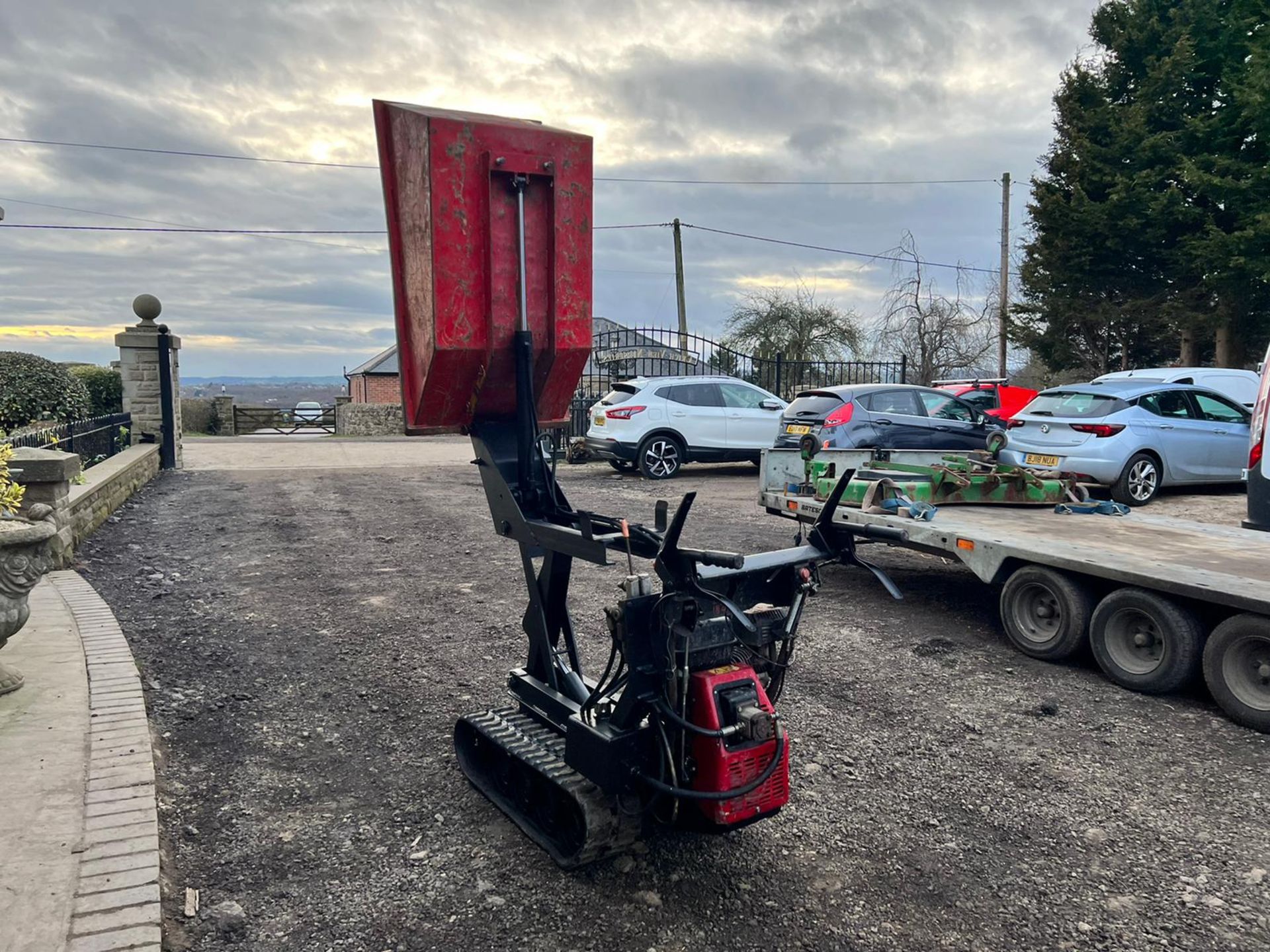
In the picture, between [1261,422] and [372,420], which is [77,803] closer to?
[1261,422]

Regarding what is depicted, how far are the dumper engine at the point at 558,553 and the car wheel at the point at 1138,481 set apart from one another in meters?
8.74

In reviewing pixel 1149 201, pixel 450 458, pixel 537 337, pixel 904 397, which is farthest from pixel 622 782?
pixel 1149 201

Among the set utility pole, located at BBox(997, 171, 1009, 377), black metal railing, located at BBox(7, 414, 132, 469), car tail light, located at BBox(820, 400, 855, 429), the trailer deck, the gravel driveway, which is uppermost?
utility pole, located at BBox(997, 171, 1009, 377)

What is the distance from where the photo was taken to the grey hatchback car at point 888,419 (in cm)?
1153

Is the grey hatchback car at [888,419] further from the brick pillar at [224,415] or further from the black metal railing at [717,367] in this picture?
the brick pillar at [224,415]

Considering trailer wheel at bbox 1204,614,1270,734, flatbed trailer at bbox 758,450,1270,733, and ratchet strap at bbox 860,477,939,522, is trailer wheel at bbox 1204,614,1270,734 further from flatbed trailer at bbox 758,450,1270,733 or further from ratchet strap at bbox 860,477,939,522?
ratchet strap at bbox 860,477,939,522

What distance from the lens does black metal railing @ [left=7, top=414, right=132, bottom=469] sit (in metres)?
8.41

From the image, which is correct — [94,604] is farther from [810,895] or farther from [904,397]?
[904,397]

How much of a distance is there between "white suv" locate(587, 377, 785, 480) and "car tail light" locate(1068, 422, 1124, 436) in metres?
4.65

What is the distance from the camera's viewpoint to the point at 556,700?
3.51 meters

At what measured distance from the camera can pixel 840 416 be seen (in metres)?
11.6

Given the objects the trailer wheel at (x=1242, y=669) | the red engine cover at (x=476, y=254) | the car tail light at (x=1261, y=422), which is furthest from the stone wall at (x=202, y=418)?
the trailer wheel at (x=1242, y=669)

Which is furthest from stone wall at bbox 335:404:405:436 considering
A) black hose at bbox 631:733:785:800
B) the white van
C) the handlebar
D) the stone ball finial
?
black hose at bbox 631:733:785:800

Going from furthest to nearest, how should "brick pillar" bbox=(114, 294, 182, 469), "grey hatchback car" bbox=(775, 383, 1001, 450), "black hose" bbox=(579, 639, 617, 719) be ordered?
"brick pillar" bbox=(114, 294, 182, 469), "grey hatchback car" bbox=(775, 383, 1001, 450), "black hose" bbox=(579, 639, 617, 719)
